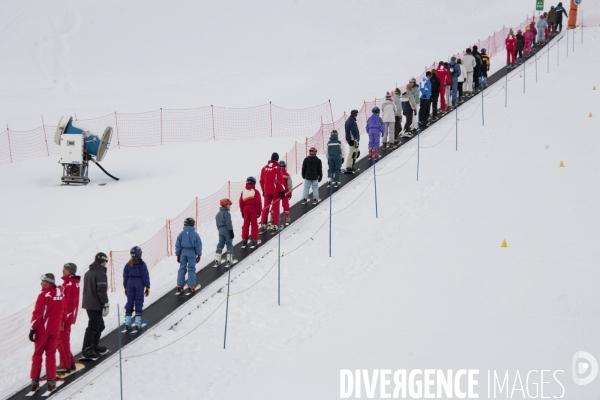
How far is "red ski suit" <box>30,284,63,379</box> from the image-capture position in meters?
12.0

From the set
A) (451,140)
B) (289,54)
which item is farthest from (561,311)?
(289,54)

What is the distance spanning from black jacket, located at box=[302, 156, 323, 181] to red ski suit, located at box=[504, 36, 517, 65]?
15.4 meters

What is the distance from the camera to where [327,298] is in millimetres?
15133

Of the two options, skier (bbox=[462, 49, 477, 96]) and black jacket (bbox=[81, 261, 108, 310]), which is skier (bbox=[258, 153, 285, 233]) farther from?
skier (bbox=[462, 49, 477, 96])

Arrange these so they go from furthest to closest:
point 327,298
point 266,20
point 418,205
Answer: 1. point 266,20
2. point 418,205
3. point 327,298

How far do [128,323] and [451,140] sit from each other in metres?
12.8

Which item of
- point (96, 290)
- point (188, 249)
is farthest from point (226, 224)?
point (96, 290)

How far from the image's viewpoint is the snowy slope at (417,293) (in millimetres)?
12727

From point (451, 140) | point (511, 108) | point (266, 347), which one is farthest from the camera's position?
point (511, 108)

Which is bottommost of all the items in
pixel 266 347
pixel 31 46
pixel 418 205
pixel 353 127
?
pixel 266 347

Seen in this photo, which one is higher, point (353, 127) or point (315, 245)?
point (353, 127)

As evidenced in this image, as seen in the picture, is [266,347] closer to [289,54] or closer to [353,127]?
[353,127]

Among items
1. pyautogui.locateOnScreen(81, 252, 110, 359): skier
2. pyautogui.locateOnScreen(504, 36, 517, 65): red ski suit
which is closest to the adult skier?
pyautogui.locateOnScreen(504, 36, 517, 65): red ski suit

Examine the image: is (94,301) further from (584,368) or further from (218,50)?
(218,50)
